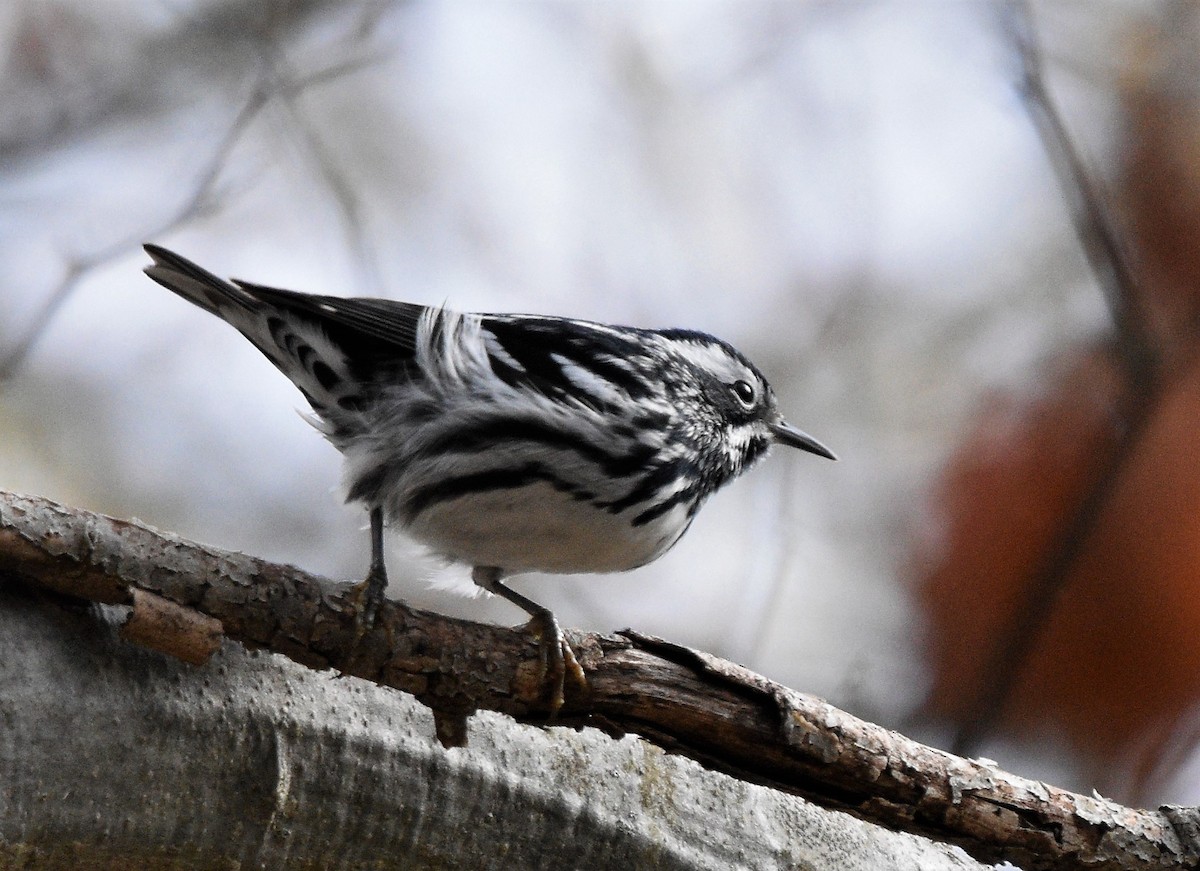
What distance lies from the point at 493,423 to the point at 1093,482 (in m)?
1.78

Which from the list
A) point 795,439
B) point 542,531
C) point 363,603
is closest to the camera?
point 363,603

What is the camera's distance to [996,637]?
129 inches

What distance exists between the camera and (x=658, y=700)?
6.67 feet

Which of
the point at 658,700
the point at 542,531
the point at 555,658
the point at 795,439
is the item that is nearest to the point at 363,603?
the point at 555,658

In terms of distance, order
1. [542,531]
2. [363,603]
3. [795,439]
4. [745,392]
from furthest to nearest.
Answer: [795,439], [745,392], [542,531], [363,603]

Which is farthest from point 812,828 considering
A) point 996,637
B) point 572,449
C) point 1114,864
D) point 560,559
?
point 996,637

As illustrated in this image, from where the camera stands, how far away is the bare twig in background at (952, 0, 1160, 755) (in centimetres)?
326

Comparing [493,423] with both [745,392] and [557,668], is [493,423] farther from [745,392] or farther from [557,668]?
[745,392]

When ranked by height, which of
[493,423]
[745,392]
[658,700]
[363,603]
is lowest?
[363,603]

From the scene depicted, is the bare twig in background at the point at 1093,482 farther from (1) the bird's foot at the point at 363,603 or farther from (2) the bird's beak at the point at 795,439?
(1) the bird's foot at the point at 363,603

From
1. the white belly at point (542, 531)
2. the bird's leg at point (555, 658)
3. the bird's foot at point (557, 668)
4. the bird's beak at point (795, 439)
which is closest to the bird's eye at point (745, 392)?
the bird's beak at point (795, 439)

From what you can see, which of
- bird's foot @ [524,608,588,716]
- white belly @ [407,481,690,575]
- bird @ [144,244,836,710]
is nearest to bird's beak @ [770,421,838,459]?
bird @ [144,244,836,710]

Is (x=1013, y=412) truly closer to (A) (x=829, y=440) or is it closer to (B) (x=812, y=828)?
(A) (x=829, y=440)

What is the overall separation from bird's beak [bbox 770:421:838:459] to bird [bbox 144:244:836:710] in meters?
0.38
